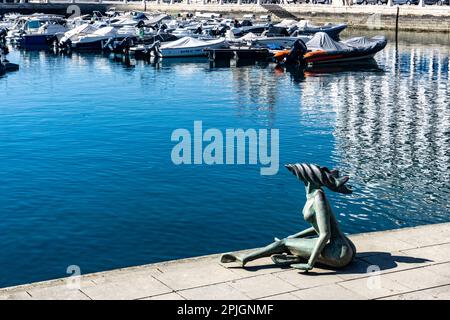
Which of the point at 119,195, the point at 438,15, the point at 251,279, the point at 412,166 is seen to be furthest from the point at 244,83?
the point at 438,15

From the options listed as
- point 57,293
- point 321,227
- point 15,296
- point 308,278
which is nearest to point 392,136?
point 321,227

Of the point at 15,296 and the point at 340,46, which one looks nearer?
the point at 15,296

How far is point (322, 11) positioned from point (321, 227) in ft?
307

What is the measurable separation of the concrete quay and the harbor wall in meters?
80.0

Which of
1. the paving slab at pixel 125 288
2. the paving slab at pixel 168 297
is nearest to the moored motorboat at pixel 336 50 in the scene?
the paving slab at pixel 125 288

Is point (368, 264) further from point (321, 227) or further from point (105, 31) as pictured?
point (105, 31)

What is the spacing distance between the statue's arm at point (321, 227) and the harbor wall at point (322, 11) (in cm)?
8050

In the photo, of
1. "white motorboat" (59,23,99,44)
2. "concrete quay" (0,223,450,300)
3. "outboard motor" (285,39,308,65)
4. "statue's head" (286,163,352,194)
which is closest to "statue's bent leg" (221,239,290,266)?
"concrete quay" (0,223,450,300)

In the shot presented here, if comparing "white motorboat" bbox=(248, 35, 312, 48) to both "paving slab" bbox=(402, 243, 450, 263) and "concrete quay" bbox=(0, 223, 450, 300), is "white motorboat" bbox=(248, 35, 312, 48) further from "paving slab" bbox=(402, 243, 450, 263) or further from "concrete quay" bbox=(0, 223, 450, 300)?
"concrete quay" bbox=(0, 223, 450, 300)

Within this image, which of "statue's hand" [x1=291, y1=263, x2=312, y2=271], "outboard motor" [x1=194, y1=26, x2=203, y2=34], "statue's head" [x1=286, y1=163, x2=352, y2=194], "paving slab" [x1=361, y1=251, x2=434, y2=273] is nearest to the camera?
"statue's hand" [x1=291, y1=263, x2=312, y2=271]

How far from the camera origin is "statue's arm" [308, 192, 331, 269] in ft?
41.9

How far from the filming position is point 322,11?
104 metres

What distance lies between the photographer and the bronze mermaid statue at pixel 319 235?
12.8 m

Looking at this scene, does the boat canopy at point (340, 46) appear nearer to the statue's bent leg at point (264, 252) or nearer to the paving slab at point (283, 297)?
the statue's bent leg at point (264, 252)
